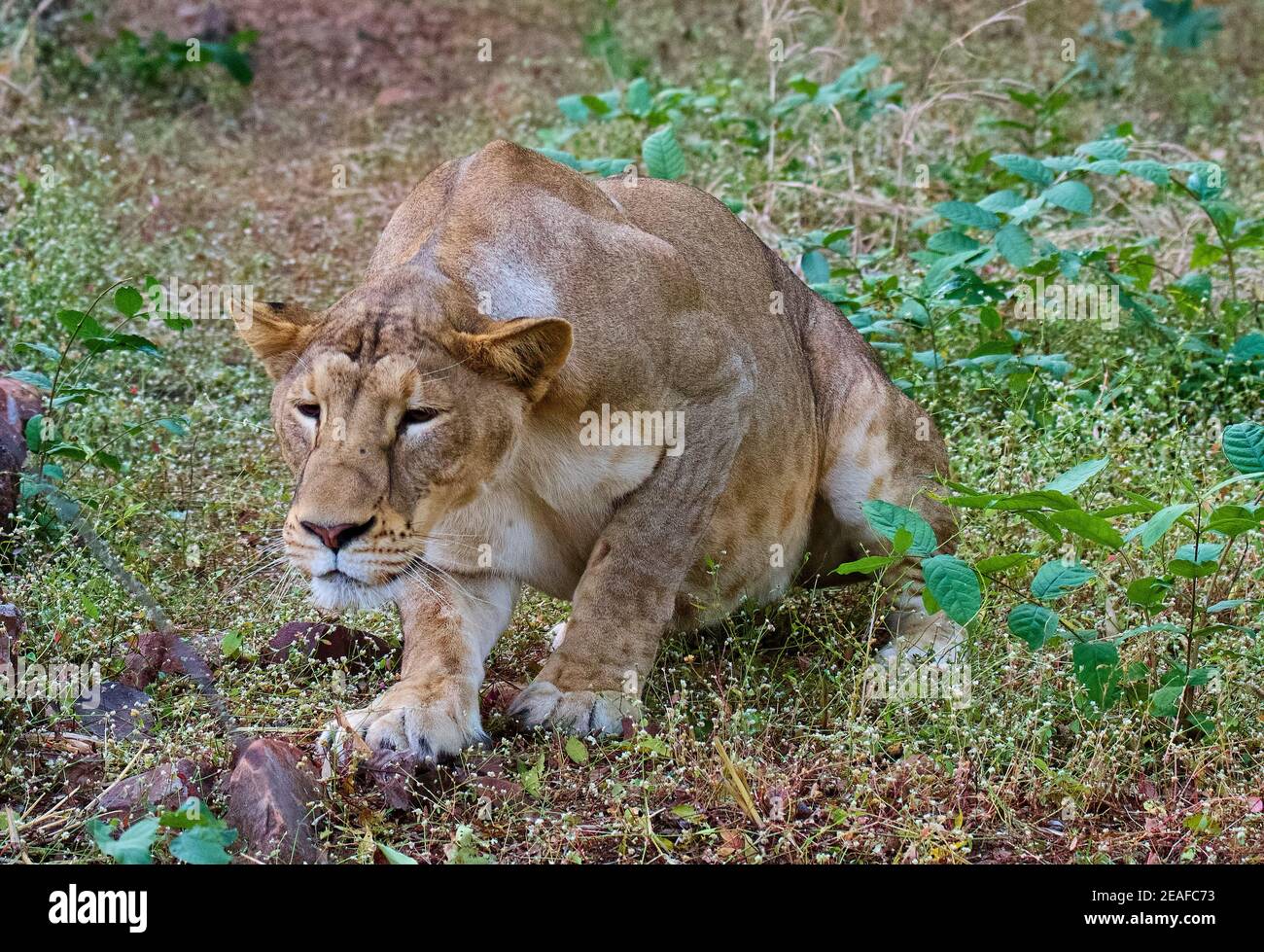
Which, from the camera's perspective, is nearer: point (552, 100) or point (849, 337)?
point (849, 337)

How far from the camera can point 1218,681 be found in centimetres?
438

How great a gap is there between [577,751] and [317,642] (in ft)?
3.17

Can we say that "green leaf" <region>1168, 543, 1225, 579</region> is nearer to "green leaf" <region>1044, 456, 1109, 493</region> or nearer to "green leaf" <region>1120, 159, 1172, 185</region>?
"green leaf" <region>1044, 456, 1109, 493</region>

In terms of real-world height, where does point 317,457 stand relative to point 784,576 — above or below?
above

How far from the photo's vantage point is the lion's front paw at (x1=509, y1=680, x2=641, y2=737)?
4543 millimetres

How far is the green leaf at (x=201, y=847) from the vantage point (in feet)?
11.3

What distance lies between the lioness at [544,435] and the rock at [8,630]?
1013 millimetres

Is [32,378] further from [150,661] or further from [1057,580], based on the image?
[1057,580]

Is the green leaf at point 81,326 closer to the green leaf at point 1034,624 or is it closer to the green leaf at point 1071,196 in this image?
the green leaf at point 1034,624

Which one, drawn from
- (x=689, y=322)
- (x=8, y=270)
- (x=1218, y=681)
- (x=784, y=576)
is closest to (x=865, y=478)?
(x=784, y=576)

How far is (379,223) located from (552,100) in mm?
2280

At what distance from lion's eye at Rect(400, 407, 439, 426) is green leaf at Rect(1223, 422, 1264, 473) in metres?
2.00
